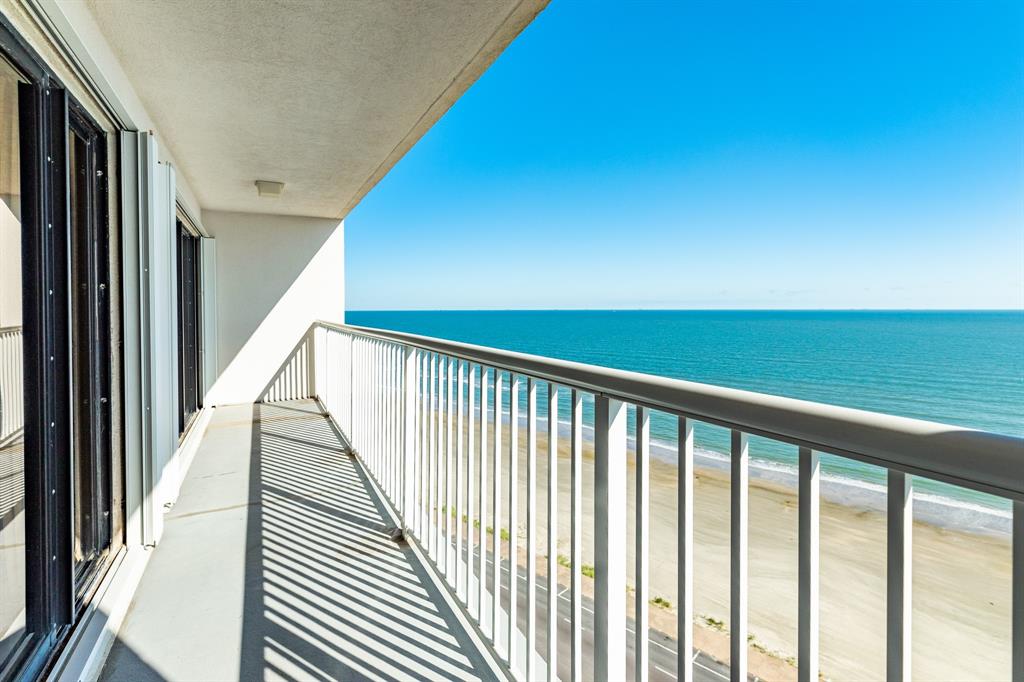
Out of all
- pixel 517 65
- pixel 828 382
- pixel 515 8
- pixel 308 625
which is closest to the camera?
pixel 308 625

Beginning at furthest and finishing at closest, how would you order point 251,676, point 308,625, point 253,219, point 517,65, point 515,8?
1. point 517,65
2. point 253,219
3. point 515,8
4. point 308,625
5. point 251,676

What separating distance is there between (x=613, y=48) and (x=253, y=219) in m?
21.7

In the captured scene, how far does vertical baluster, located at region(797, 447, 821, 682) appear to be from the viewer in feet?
2.13

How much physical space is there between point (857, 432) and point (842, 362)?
31811 mm

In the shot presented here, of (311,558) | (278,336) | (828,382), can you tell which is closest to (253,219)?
(278,336)

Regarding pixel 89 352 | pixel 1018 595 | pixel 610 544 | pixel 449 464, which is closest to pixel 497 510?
pixel 449 464

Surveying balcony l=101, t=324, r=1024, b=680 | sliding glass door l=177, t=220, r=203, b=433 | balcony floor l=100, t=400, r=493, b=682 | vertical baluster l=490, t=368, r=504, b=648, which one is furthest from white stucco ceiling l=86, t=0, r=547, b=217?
balcony floor l=100, t=400, r=493, b=682

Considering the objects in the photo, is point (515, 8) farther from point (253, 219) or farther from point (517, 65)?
point (517, 65)

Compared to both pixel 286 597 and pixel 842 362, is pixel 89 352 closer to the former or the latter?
pixel 286 597

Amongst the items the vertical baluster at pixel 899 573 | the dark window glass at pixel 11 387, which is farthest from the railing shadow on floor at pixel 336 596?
the vertical baluster at pixel 899 573

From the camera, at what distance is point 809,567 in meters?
0.66

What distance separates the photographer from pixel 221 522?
2680 mm

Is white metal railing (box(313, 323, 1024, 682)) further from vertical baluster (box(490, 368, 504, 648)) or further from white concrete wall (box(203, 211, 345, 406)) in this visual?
white concrete wall (box(203, 211, 345, 406))

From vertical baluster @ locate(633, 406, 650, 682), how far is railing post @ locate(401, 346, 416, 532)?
1583 mm
